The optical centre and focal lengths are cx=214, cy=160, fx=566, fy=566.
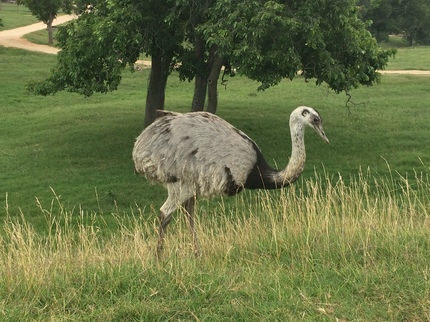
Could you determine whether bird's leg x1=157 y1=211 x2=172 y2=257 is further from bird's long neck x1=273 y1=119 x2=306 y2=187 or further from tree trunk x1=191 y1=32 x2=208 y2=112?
tree trunk x1=191 y1=32 x2=208 y2=112

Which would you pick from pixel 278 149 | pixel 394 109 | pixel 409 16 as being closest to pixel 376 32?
pixel 409 16

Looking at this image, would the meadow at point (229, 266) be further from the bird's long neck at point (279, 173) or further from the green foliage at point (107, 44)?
the green foliage at point (107, 44)

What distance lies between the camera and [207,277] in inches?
183

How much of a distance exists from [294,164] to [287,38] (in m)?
4.63

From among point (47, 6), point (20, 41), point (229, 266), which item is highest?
point (47, 6)

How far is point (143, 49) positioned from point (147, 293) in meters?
8.46

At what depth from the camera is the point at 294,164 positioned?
246 inches

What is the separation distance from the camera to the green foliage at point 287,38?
9.96m

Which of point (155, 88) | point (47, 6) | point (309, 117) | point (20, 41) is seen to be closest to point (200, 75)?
point (155, 88)

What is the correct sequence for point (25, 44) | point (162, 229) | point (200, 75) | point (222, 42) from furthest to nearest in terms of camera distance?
point (25, 44) → point (200, 75) → point (222, 42) → point (162, 229)

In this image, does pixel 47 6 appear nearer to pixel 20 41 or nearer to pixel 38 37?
pixel 20 41

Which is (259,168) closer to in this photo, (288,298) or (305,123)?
(305,123)

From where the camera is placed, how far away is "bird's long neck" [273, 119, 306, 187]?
6246mm

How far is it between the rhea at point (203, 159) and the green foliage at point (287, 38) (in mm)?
3735
